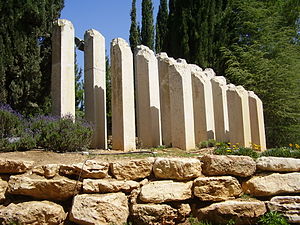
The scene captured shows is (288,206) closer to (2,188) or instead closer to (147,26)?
(2,188)

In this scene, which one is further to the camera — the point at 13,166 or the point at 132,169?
the point at 132,169

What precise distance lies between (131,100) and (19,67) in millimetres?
2982

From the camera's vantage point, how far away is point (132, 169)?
4.61 meters

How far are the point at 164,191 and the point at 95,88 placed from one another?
368 centimetres

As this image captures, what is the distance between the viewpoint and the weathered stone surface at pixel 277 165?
5020 millimetres

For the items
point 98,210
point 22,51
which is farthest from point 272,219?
point 22,51

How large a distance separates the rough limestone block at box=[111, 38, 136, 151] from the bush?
939mm

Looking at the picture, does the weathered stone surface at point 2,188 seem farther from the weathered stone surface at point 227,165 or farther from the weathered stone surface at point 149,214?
the weathered stone surface at point 227,165

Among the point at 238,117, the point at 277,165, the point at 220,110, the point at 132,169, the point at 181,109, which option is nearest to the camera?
the point at 132,169

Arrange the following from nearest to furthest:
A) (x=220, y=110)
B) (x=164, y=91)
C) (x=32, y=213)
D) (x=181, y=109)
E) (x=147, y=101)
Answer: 1. (x=32, y=213)
2. (x=181, y=109)
3. (x=147, y=101)
4. (x=164, y=91)
5. (x=220, y=110)

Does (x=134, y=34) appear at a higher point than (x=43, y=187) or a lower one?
higher

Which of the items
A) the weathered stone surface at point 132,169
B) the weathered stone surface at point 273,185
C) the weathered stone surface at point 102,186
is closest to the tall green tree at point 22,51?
the weathered stone surface at point 102,186

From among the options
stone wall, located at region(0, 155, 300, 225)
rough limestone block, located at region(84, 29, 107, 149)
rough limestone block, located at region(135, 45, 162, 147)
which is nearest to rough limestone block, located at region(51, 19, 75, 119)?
rough limestone block, located at region(84, 29, 107, 149)

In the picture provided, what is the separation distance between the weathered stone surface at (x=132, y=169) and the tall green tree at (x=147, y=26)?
16105 mm
